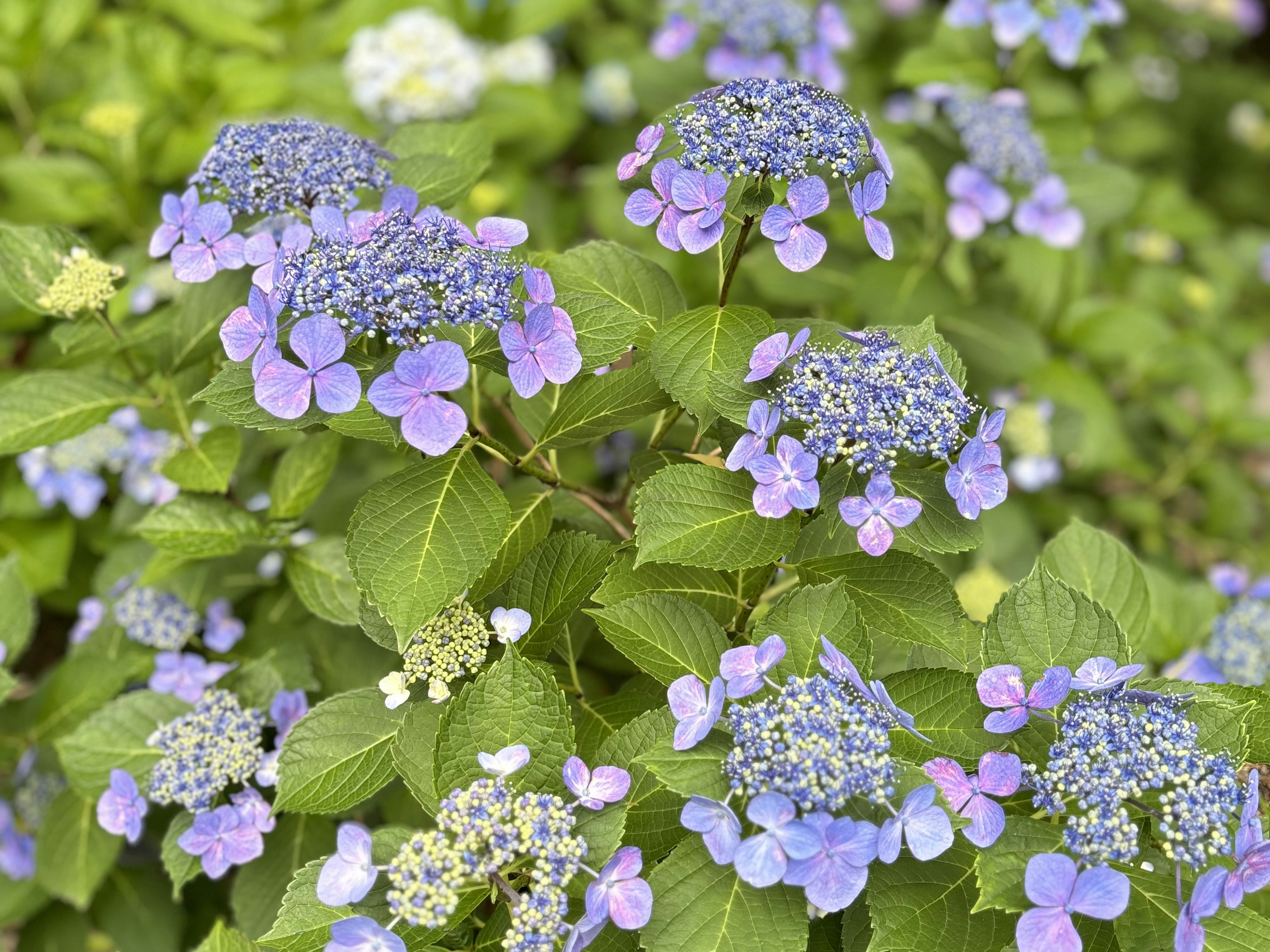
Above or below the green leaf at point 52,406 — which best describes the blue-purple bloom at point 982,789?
above

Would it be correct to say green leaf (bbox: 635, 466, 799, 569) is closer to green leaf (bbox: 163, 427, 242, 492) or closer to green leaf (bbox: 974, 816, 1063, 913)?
green leaf (bbox: 974, 816, 1063, 913)

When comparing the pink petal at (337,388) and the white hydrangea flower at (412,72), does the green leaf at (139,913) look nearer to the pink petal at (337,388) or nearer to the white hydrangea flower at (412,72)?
the pink petal at (337,388)

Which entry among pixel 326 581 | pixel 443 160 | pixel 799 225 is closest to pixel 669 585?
pixel 799 225

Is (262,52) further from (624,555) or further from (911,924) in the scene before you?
(911,924)

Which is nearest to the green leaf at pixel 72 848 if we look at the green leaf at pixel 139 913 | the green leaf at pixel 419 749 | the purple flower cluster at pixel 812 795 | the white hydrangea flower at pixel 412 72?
the green leaf at pixel 139 913

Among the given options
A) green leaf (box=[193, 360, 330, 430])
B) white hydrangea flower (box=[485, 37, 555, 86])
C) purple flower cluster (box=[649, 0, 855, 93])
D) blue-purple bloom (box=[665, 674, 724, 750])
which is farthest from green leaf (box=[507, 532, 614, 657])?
white hydrangea flower (box=[485, 37, 555, 86])

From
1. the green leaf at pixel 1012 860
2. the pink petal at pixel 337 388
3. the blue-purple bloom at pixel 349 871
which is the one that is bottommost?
the blue-purple bloom at pixel 349 871
